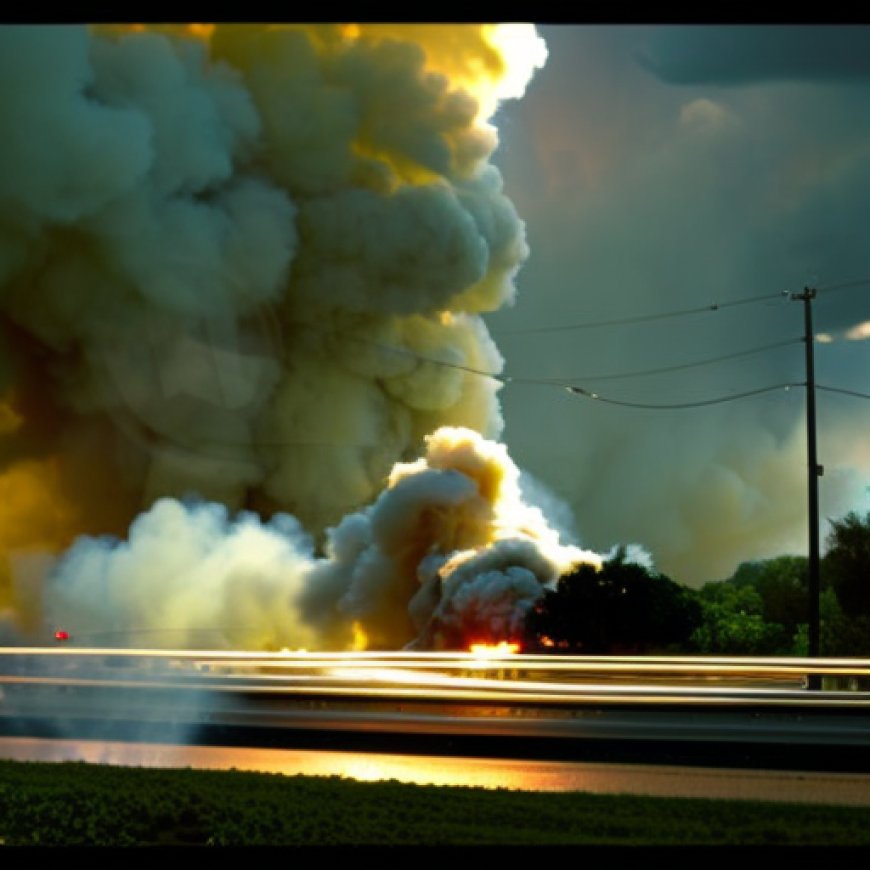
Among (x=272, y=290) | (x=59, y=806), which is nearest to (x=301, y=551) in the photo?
(x=272, y=290)

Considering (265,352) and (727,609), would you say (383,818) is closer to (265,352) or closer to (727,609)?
(727,609)

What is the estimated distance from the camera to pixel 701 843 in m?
7.26

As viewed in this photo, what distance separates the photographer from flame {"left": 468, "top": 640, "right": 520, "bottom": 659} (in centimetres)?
1310

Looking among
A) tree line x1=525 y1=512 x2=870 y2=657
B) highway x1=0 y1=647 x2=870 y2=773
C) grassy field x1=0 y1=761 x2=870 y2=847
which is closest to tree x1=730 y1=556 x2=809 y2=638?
tree line x1=525 y1=512 x2=870 y2=657

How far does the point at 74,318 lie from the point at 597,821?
7.95m

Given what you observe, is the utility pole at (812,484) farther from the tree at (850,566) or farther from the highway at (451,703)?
the highway at (451,703)

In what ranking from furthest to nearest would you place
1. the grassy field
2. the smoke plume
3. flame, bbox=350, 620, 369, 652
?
flame, bbox=350, 620, 369, 652 → the smoke plume → the grassy field

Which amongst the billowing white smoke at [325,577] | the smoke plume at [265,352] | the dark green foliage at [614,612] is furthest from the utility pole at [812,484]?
the smoke plume at [265,352]

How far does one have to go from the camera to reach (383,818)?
780 centimetres

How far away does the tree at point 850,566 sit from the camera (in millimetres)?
13345

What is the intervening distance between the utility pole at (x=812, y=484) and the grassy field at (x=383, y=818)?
4.69m

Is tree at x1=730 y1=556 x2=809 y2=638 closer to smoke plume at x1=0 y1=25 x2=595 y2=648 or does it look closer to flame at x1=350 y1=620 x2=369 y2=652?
smoke plume at x1=0 y1=25 x2=595 y2=648

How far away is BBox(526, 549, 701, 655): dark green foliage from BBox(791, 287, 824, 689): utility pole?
3.48 feet
